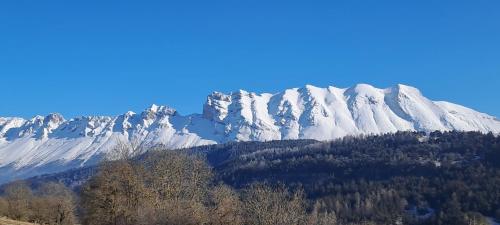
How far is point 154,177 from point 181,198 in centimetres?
565

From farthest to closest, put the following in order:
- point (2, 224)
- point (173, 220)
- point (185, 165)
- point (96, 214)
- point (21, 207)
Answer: point (21, 207) → point (185, 165) → point (96, 214) → point (173, 220) → point (2, 224)

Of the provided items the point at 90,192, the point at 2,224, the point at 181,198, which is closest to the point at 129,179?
the point at 90,192

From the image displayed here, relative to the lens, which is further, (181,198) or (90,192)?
(181,198)

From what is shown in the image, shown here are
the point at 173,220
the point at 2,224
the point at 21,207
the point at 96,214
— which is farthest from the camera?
the point at 21,207

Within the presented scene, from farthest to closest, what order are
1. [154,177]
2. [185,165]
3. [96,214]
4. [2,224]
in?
[185,165], [154,177], [96,214], [2,224]

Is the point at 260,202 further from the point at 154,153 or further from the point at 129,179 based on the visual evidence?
the point at 129,179

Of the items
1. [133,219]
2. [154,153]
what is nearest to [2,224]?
[133,219]

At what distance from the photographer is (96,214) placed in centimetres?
8788

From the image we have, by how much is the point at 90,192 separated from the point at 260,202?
29.2 meters

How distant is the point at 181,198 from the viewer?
98.3m

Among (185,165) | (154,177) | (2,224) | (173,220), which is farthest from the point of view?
(185,165)

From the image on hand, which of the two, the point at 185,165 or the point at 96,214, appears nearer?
the point at 96,214

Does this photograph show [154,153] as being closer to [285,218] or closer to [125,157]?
[125,157]

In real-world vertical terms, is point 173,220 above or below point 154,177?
below
